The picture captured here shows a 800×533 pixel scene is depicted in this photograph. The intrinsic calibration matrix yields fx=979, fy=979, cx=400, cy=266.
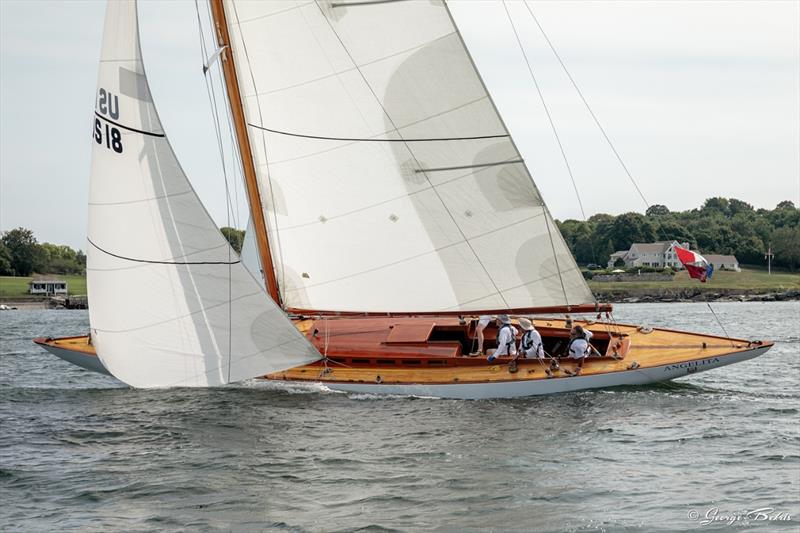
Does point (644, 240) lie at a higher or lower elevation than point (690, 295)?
higher

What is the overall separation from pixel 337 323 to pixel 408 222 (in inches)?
128

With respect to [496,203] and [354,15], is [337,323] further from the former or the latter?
[354,15]

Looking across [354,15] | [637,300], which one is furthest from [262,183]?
[637,300]

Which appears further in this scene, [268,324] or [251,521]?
[268,324]

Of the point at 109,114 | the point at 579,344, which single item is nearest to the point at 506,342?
the point at 579,344

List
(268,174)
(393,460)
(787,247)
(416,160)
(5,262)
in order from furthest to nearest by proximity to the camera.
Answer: (787,247), (5,262), (268,174), (416,160), (393,460)

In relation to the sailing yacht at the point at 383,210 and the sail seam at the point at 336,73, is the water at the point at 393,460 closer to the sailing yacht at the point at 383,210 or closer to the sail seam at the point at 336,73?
the sailing yacht at the point at 383,210

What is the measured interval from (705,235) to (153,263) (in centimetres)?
12995

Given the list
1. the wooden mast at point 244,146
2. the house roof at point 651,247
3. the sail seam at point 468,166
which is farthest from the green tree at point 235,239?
the house roof at point 651,247

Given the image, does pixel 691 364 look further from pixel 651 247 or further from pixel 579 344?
pixel 651 247

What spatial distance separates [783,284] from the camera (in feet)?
376

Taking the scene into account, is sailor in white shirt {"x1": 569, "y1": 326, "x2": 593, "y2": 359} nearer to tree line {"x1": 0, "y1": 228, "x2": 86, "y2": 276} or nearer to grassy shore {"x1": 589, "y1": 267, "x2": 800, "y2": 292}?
grassy shore {"x1": 589, "y1": 267, "x2": 800, "y2": 292}

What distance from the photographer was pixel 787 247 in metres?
132

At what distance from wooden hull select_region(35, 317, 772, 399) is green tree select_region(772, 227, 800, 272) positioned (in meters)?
120
